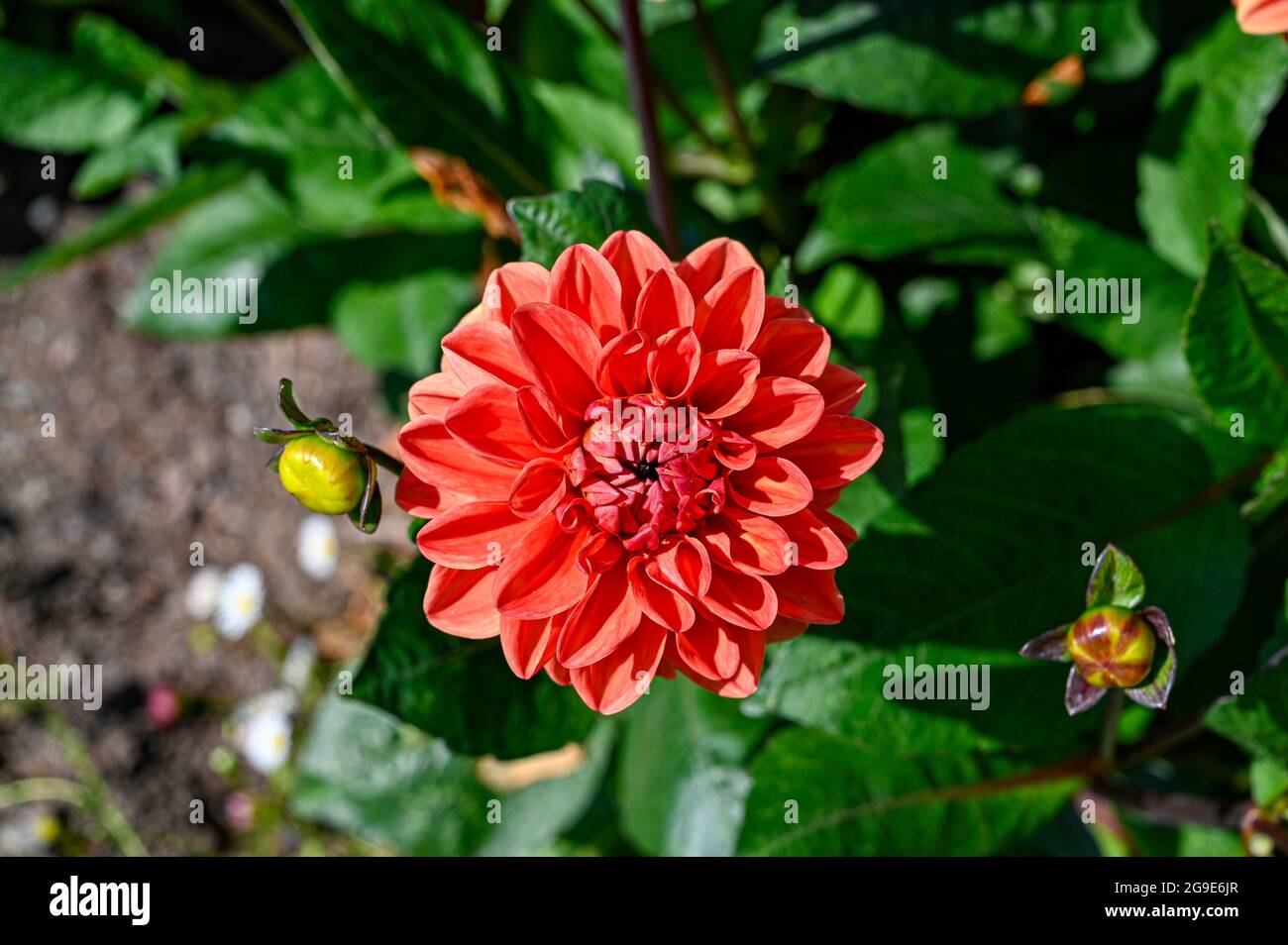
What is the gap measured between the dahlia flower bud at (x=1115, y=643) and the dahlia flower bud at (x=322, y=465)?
65cm

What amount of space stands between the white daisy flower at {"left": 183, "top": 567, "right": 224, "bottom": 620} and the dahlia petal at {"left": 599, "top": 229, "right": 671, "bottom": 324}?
1846 mm

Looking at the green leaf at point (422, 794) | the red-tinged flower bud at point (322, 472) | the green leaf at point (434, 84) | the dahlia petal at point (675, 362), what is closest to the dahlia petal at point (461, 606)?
the red-tinged flower bud at point (322, 472)

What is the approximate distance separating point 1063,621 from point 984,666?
111mm

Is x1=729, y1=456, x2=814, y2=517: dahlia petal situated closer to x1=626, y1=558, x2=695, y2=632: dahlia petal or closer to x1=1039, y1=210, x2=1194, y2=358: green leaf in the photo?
Result: x1=626, y1=558, x2=695, y2=632: dahlia petal

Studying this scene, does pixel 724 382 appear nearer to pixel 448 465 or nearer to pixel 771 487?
pixel 771 487

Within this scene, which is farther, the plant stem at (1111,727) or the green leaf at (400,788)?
the green leaf at (400,788)

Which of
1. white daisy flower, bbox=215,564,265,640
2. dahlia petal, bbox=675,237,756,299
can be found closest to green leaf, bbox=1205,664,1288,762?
dahlia petal, bbox=675,237,756,299

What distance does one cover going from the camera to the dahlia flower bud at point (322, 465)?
0.98 m

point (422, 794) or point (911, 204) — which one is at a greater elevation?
point (911, 204)

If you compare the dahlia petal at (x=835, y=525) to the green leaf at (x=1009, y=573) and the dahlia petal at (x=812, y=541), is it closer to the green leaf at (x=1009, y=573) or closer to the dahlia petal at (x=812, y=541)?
the dahlia petal at (x=812, y=541)

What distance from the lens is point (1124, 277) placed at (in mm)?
1692

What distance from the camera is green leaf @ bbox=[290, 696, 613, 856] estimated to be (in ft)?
6.74

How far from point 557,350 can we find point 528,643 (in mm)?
264

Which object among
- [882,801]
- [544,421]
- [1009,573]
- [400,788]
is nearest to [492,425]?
[544,421]
